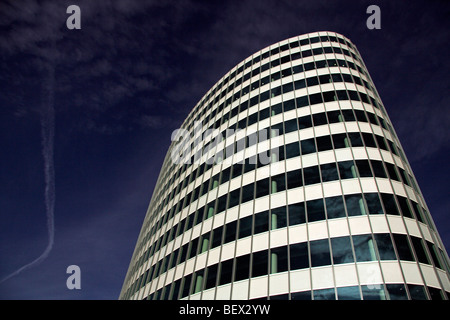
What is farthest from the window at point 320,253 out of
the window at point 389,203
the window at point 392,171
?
the window at point 392,171

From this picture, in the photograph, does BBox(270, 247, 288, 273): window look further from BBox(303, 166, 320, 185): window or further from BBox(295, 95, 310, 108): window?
BBox(295, 95, 310, 108): window

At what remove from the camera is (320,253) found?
20.3m

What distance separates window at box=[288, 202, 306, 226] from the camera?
74.8 feet

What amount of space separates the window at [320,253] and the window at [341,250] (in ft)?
1.44

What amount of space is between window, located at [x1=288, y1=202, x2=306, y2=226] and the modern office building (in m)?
0.08

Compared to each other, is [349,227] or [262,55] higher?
[262,55]

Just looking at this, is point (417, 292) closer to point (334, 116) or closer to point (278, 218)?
point (278, 218)

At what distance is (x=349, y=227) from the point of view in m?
20.9

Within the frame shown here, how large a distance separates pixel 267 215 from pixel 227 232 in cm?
413

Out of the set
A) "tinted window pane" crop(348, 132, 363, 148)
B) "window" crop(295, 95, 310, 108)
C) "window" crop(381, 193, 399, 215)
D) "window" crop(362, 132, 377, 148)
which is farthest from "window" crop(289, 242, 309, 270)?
"window" crop(295, 95, 310, 108)

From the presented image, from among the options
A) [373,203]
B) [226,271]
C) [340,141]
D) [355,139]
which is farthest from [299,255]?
[355,139]
